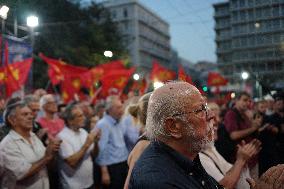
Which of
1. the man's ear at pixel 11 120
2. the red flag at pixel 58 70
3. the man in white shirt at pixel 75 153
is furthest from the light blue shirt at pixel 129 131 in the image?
the red flag at pixel 58 70

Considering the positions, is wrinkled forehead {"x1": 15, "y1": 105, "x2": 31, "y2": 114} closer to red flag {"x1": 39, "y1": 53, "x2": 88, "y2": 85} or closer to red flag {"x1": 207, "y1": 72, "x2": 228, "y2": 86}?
red flag {"x1": 39, "y1": 53, "x2": 88, "y2": 85}

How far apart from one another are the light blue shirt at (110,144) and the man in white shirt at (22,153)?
1456 mm

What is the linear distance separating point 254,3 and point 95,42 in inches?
980

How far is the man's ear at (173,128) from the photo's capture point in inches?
73.9

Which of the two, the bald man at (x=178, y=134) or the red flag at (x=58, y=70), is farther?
the red flag at (x=58, y=70)

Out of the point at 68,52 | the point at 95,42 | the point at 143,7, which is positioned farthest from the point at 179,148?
the point at 143,7

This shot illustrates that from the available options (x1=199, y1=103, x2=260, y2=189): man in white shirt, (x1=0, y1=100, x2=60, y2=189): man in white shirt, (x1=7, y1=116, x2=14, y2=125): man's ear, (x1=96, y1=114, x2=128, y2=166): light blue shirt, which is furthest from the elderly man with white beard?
(x1=96, y1=114, x2=128, y2=166): light blue shirt

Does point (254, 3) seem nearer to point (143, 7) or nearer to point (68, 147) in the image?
point (68, 147)

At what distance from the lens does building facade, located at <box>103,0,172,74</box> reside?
7482cm

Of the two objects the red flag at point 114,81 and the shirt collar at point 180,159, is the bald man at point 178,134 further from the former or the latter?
the red flag at point 114,81

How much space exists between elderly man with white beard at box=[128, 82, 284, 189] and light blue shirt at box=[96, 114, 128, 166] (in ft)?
11.5

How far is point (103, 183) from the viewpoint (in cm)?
532

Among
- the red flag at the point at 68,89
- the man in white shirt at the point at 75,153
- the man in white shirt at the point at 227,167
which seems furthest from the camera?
the red flag at the point at 68,89

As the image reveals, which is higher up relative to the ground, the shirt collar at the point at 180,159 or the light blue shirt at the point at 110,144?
the shirt collar at the point at 180,159
